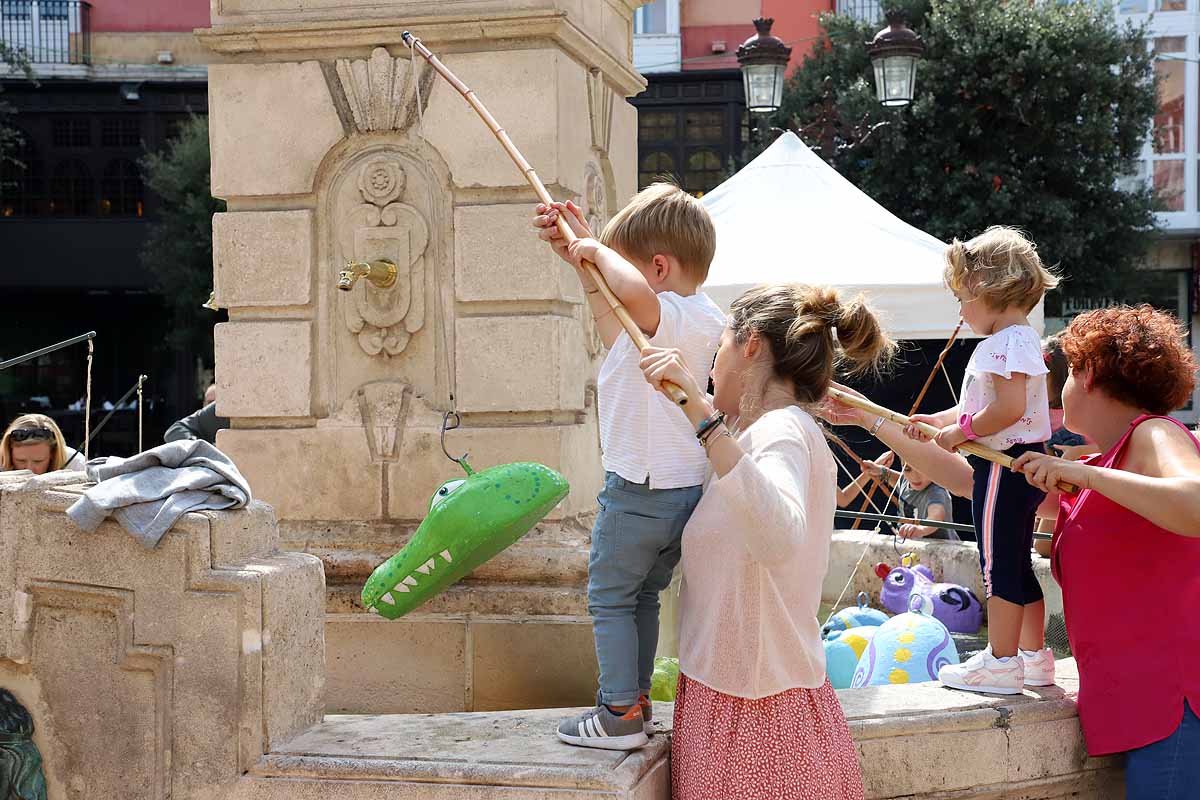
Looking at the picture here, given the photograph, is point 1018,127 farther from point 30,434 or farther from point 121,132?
point 121,132

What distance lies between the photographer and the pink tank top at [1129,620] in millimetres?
3170

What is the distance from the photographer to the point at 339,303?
189 inches

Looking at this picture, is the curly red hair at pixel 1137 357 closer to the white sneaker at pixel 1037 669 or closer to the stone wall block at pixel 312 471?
the white sneaker at pixel 1037 669

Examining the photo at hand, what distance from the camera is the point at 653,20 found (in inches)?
953

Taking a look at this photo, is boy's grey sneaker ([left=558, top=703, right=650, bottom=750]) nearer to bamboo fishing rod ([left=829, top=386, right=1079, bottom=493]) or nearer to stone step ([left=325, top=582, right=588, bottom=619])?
bamboo fishing rod ([left=829, top=386, right=1079, bottom=493])

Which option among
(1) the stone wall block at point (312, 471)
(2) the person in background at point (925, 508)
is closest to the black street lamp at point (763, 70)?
(2) the person in background at point (925, 508)

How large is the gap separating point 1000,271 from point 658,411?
1257 millimetres

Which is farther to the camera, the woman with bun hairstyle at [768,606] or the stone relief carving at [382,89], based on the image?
the stone relief carving at [382,89]

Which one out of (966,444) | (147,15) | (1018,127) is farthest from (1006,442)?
(147,15)

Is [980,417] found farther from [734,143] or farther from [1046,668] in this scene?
[734,143]

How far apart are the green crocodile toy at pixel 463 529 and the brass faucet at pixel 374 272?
110 centimetres

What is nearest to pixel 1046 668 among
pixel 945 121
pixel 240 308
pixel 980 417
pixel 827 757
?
pixel 980 417

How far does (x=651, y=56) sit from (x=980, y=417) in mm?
21006

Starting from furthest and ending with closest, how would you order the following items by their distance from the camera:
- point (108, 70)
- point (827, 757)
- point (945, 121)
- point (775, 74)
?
point (108, 70) → point (945, 121) → point (775, 74) → point (827, 757)
